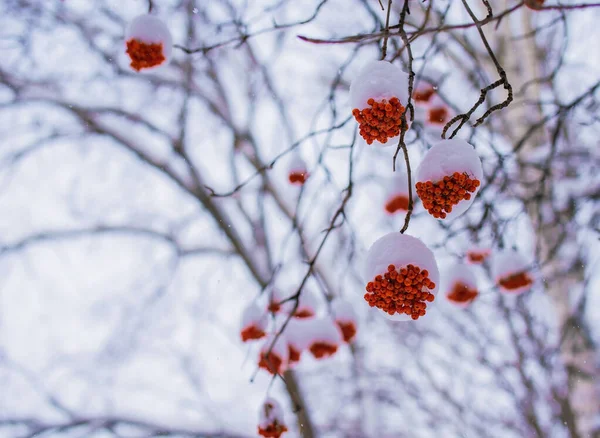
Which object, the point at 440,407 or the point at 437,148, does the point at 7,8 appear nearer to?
the point at 437,148

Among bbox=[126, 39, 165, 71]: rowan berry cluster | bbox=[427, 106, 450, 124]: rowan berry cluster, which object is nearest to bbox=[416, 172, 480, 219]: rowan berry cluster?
bbox=[427, 106, 450, 124]: rowan berry cluster

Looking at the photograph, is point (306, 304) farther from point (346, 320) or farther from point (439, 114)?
point (439, 114)

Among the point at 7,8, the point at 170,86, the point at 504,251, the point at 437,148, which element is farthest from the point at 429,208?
the point at 170,86

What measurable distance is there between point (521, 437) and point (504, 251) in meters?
5.18

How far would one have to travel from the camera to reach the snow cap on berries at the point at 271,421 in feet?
6.84

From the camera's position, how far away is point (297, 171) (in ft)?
8.09

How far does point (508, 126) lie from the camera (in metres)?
5.80

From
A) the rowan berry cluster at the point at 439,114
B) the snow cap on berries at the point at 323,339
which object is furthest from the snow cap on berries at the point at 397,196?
the snow cap on berries at the point at 323,339

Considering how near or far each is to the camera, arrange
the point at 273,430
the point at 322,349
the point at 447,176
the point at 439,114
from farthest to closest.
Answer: the point at 439,114, the point at 322,349, the point at 273,430, the point at 447,176

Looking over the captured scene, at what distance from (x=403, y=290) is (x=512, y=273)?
56.8 inches

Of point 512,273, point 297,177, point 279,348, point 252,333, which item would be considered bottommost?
point 279,348

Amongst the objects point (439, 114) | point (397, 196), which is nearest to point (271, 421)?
point (397, 196)

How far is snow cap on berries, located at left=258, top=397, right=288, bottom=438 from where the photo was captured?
2084mm

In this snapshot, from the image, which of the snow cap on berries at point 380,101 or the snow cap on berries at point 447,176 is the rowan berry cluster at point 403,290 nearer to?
→ the snow cap on berries at point 447,176
